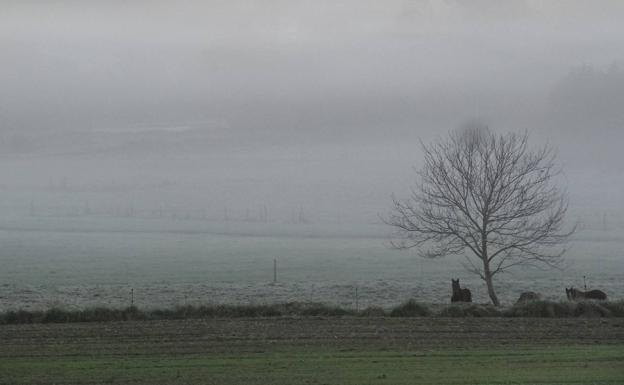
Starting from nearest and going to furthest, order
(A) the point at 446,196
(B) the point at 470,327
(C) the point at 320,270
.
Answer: (B) the point at 470,327 < (A) the point at 446,196 < (C) the point at 320,270

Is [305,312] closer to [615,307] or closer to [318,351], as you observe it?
[318,351]

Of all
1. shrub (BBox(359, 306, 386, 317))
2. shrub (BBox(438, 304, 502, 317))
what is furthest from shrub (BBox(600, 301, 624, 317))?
shrub (BBox(359, 306, 386, 317))

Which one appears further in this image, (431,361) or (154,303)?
(154,303)

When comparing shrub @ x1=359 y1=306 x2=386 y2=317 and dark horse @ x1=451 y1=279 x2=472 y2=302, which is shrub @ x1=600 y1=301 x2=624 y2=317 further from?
shrub @ x1=359 y1=306 x2=386 y2=317

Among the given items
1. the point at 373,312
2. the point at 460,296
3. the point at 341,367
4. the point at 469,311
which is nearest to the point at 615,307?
the point at 469,311

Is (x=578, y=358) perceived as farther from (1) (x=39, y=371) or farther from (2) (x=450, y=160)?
(2) (x=450, y=160)

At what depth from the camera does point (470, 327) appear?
96.1ft

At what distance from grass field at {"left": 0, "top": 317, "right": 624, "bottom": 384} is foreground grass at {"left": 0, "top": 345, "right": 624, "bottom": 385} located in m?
0.03

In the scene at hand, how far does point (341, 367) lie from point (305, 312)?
12.0 meters

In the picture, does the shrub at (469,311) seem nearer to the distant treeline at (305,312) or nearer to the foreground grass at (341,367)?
the distant treeline at (305,312)

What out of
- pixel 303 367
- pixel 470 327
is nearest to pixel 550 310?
pixel 470 327

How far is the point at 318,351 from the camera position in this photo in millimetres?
24453

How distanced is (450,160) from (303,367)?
768 inches

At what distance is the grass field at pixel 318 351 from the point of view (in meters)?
20.1
